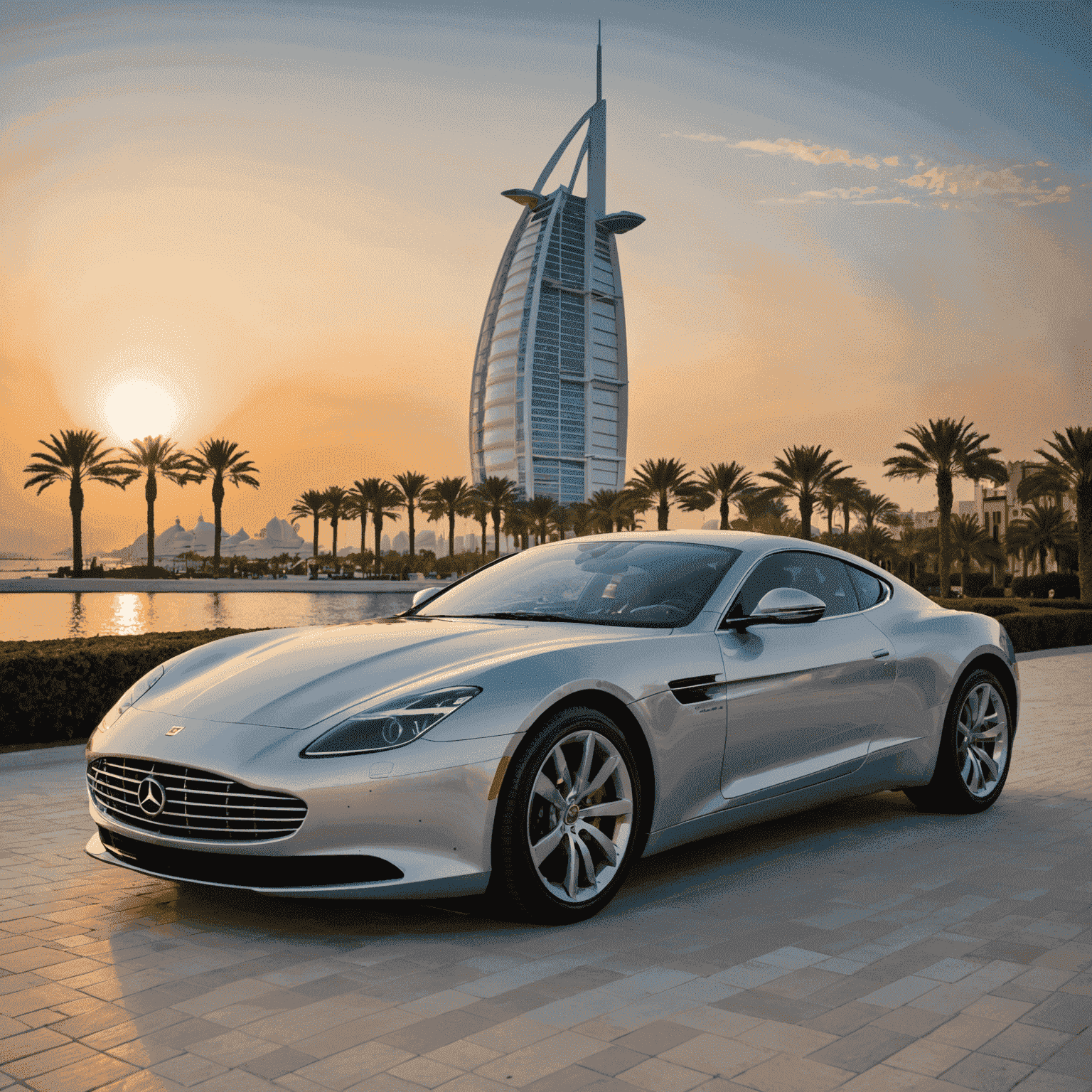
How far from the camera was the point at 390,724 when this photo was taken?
349 centimetres

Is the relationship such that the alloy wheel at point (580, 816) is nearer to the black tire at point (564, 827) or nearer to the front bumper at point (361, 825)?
the black tire at point (564, 827)

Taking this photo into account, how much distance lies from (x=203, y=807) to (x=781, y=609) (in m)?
2.37

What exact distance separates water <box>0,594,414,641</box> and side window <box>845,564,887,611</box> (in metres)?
17.5

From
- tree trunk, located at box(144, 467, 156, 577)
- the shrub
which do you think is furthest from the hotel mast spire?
the shrub

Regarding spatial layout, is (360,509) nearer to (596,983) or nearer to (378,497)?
(378,497)

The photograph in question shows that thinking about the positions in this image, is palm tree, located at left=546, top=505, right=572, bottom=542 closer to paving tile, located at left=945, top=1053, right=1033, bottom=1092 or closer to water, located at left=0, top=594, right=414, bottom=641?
water, located at left=0, top=594, right=414, bottom=641

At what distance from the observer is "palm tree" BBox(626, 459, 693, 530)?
58.4m

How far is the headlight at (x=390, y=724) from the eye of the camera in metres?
3.44

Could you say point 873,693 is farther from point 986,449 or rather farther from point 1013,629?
point 986,449

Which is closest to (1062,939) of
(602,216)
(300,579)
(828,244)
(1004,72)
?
(1004,72)

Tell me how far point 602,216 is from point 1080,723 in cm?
15267

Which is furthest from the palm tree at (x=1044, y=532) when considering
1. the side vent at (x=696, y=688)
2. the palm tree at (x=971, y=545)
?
the side vent at (x=696, y=688)

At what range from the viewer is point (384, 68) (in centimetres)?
1575

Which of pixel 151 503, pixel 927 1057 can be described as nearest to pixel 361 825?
pixel 927 1057
